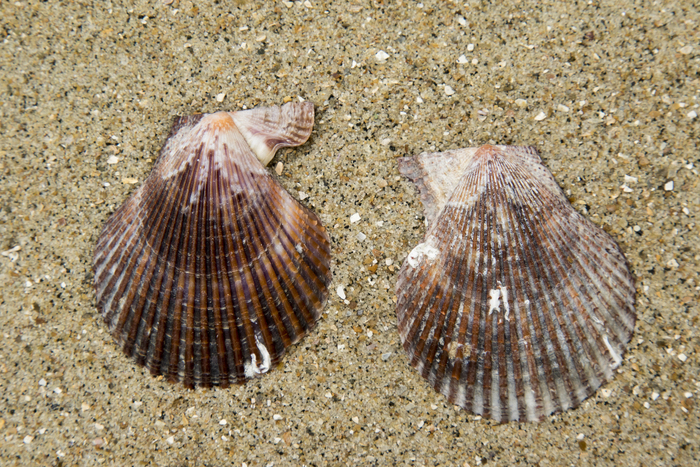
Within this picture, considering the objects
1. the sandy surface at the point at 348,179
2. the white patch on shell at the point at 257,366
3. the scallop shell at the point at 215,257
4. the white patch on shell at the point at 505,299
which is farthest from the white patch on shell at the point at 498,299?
the white patch on shell at the point at 257,366

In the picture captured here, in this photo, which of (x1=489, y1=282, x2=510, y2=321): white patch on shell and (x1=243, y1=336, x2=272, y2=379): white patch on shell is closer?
(x1=489, y1=282, x2=510, y2=321): white patch on shell

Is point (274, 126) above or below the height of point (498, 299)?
above

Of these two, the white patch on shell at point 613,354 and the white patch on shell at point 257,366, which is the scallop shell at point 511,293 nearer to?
the white patch on shell at point 613,354

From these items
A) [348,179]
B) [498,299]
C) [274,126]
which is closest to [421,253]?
[498,299]

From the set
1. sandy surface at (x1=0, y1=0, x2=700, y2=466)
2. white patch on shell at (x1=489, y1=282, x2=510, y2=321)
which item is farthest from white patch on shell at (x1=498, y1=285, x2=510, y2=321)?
Result: sandy surface at (x1=0, y1=0, x2=700, y2=466)

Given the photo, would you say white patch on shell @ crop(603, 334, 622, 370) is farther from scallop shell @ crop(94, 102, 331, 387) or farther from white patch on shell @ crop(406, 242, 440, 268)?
scallop shell @ crop(94, 102, 331, 387)

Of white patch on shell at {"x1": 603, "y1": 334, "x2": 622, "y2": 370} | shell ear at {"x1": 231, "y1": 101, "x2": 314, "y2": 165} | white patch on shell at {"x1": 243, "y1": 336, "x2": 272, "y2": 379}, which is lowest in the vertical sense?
white patch on shell at {"x1": 243, "y1": 336, "x2": 272, "y2": 379}

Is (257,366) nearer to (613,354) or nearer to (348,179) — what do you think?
(348,179)
